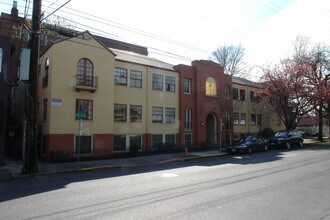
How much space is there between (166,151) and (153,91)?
552 centimetres

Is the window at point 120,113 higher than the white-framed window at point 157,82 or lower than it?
lower

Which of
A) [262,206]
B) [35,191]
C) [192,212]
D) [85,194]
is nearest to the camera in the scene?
[192,212]

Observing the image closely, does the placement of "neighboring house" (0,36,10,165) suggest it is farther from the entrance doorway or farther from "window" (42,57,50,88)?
the entrance doorway

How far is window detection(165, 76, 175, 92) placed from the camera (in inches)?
1172

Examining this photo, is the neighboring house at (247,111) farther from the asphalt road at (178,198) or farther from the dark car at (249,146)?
the asphalt road at (178,198)

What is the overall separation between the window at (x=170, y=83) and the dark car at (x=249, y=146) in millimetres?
8041

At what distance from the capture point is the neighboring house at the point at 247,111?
3822 centimetres

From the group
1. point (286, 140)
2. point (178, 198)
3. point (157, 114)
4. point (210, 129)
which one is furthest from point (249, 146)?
point (178, 198)

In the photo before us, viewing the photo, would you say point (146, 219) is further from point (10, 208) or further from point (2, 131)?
point (2, 131)

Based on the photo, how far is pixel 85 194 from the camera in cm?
964

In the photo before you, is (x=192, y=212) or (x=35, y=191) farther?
(x=35, y=191)

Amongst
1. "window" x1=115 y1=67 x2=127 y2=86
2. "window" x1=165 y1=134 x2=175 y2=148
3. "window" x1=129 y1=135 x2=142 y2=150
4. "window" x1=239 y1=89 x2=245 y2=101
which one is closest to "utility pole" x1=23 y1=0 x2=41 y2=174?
"window" x1=115 y1=67 x2=127 y2=86

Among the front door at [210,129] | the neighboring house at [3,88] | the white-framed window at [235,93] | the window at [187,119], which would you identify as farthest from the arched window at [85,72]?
the white-framed window at [235,93]

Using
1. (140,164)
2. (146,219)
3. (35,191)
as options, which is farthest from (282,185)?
(140,164)
